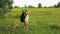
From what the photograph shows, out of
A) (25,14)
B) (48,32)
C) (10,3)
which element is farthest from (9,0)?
(48,32)

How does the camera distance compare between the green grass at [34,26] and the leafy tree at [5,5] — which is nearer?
the green grass at [34,26]

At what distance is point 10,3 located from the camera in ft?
95.0

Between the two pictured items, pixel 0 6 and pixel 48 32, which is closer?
pixel 48 32

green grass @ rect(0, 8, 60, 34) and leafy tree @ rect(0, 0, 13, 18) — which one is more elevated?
leafy tree @ rect(0, 0, 13, 18)

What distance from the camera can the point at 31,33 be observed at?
72.0 ft

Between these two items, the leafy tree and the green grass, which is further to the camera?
the leafy tree

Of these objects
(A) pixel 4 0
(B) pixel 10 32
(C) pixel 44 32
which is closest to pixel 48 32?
(C) pixel 44 32

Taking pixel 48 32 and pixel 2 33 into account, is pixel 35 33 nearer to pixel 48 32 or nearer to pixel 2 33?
pixel 48 32

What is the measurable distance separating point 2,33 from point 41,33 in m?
3.61

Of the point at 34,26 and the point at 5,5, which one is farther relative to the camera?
the point at 5,5

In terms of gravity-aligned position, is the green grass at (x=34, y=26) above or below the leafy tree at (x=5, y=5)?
below

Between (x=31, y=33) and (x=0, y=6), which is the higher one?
(x=0, y=6)

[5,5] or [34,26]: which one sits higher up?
[5,5]

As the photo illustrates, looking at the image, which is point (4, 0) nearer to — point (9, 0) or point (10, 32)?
point (9, 0)
